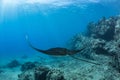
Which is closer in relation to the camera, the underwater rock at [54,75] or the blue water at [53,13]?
the underwater rock at [54,75]

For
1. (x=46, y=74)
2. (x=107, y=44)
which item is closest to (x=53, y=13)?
(x=107, y=44)

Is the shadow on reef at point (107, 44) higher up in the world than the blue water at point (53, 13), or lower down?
lower down

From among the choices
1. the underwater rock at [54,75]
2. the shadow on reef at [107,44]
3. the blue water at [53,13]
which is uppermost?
the blue water at [53,13]

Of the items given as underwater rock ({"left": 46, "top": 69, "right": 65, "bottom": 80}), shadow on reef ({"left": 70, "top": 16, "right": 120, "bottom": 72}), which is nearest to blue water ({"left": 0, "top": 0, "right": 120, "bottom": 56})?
underwater rock ({"left": 46, "top": 69, "right": 65, "bottom": 80})

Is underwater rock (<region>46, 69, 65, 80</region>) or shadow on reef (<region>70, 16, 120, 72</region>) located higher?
shadow on reef (<region>70, 16, 120, 72</region>)

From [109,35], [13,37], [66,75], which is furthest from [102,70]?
[13,37]

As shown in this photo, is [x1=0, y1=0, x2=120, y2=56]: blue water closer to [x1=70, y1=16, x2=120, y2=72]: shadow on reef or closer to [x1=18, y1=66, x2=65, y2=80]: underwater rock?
[x1=18, y1=66, x2=65, y2=80]: underwater rock

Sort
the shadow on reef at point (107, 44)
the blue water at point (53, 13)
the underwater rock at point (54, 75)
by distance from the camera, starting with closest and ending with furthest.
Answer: the underwater rock at point (54, 75) < the shadow on reef at point (107, 44) < the blue water at point (53, 13)

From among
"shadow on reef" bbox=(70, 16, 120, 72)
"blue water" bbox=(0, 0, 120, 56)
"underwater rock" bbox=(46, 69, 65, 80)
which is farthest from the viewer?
"blue water" bbox=(0, 0, 120, 56)

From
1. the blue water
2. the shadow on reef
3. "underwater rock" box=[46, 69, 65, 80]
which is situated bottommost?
"underwater rock" box=[46, 69, 65, 80]

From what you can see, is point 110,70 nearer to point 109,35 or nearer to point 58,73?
point 58,73

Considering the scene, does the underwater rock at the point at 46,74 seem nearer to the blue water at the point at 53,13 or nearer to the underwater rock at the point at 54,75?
the underwater rock at the point at 54,75

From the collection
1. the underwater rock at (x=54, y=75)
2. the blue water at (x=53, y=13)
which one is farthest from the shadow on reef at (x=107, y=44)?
the blue water at (x=53, y=13)

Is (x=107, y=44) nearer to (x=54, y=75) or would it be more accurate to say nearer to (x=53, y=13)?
(x=54, y=75)
